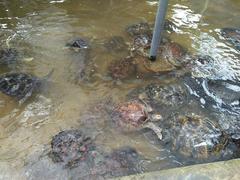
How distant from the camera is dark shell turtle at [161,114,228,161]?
3.30 meters

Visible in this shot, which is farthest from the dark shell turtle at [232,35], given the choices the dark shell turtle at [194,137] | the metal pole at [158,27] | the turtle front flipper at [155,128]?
the turtle front flipper at [155,128]

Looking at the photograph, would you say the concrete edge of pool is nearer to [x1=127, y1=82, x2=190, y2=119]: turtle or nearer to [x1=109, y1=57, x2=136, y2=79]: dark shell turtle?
[x1=127, y1=82, x2=190, y2=119]: turtle

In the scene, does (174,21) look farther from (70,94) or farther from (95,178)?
(95,178)

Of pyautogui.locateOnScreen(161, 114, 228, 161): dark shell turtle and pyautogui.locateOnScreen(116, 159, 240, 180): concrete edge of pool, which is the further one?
pyautogui.locateOnScreen(161, 114, 228, 161): dark shell turtle

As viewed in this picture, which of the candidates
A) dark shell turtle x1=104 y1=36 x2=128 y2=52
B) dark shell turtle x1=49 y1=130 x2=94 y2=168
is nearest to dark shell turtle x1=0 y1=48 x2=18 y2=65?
dark shell turtle x1=104 y1=36 x2=128 y2=52

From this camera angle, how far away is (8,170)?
3.05m

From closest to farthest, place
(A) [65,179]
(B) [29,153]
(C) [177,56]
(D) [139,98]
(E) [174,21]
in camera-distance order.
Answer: (A) [65,179]
(B) [29,153]
(D) [139,98]
(C) [177,56]
(E) [174,21]

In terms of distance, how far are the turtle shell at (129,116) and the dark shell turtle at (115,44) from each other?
3.82ft

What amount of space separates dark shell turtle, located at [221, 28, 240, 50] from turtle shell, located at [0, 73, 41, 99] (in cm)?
288

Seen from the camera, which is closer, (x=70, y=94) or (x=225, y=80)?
(x=70, y=94)

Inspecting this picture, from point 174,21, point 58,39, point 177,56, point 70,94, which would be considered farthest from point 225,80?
point 58,39

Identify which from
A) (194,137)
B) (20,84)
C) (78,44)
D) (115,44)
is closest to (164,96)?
(194,137)

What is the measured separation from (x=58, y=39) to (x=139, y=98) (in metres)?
1.67

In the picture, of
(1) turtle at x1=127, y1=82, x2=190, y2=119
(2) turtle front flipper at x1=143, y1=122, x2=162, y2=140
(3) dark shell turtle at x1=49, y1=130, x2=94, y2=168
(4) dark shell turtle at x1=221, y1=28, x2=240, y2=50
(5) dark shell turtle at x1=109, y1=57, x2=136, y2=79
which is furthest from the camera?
(4) dark shell turtle at x1=221, y1=28, x2=240, y2=50
